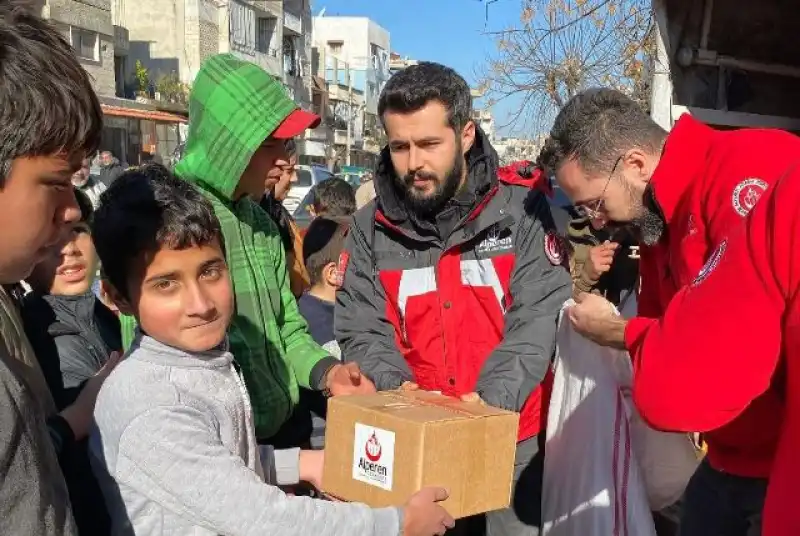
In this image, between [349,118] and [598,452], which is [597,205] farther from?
[349,118]

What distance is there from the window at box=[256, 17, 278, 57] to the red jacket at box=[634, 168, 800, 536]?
43.0m

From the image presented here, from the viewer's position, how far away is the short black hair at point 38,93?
1314 mm

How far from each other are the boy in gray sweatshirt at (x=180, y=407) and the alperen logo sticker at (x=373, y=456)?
12 centimetres

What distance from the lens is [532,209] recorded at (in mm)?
2922

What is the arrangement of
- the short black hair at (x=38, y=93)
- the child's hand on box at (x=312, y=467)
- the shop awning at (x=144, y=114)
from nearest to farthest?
the short black hair at (x=38, y=93), the child's hand on box at (x=312, y=467), the shop awning at (x=144, y=114)

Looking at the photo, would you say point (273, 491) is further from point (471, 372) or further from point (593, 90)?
point (593, 90)

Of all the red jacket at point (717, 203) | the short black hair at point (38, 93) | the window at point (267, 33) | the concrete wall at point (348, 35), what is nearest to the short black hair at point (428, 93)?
the red jacket at point (717, 203)

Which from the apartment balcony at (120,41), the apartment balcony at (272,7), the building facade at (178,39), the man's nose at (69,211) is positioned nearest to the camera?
the man's nose at (69,211)

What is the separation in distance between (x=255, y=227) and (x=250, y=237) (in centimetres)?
11

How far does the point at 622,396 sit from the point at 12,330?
218 cm

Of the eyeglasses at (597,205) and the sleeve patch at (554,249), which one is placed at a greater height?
the eyeglasses at (597,205)

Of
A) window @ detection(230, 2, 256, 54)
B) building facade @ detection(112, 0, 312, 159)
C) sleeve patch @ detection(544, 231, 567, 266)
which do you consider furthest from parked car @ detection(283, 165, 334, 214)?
window @ detection(230, 2, 256, 54)

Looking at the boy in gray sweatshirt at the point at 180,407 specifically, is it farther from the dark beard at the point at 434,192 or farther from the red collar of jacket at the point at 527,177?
the red collar of jacket at the point at 527,177

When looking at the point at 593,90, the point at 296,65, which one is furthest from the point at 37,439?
the point at 296,65
